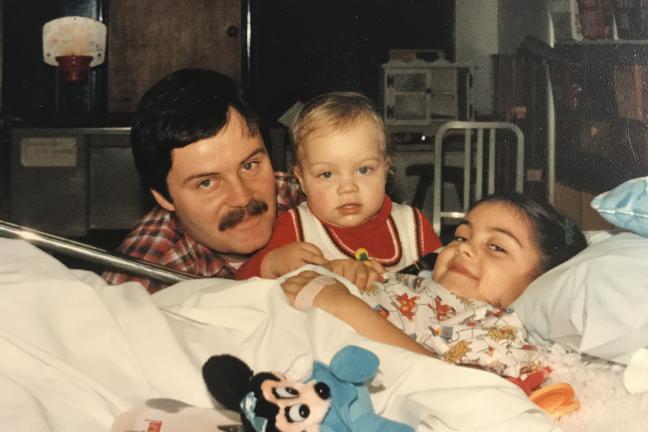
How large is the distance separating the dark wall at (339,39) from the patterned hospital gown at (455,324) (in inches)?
123

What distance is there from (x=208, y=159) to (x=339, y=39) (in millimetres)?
3045

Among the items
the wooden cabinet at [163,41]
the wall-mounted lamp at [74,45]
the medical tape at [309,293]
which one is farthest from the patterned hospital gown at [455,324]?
the wooden cabinet at [163,41]

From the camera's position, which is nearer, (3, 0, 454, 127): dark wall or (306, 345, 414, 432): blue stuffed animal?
(306, 345, 414, 432): blue stuffed animal

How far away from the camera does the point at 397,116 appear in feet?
13.1

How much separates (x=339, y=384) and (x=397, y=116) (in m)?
3.21

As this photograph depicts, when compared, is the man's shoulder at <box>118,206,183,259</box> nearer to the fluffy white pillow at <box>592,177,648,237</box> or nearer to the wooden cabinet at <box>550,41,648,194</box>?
the fluffy white pillow at <box>592,177,648,237</box>

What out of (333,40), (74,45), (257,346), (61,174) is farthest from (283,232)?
(333,40)

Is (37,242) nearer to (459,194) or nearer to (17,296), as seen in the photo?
(17,296)

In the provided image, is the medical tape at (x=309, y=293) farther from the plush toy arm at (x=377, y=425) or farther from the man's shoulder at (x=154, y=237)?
the man's shoulder at (x=154, y=237)

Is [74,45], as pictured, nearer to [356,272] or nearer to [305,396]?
[356,272]

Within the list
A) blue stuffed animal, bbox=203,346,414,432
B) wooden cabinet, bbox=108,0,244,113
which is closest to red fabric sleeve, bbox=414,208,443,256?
blue stuffed animal, bbox=203,346,414,432

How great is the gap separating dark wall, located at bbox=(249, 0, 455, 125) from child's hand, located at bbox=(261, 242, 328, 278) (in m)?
3.02

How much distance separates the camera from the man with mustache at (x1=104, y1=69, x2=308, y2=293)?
1544mm

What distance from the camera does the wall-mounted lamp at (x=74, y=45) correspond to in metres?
3.65
